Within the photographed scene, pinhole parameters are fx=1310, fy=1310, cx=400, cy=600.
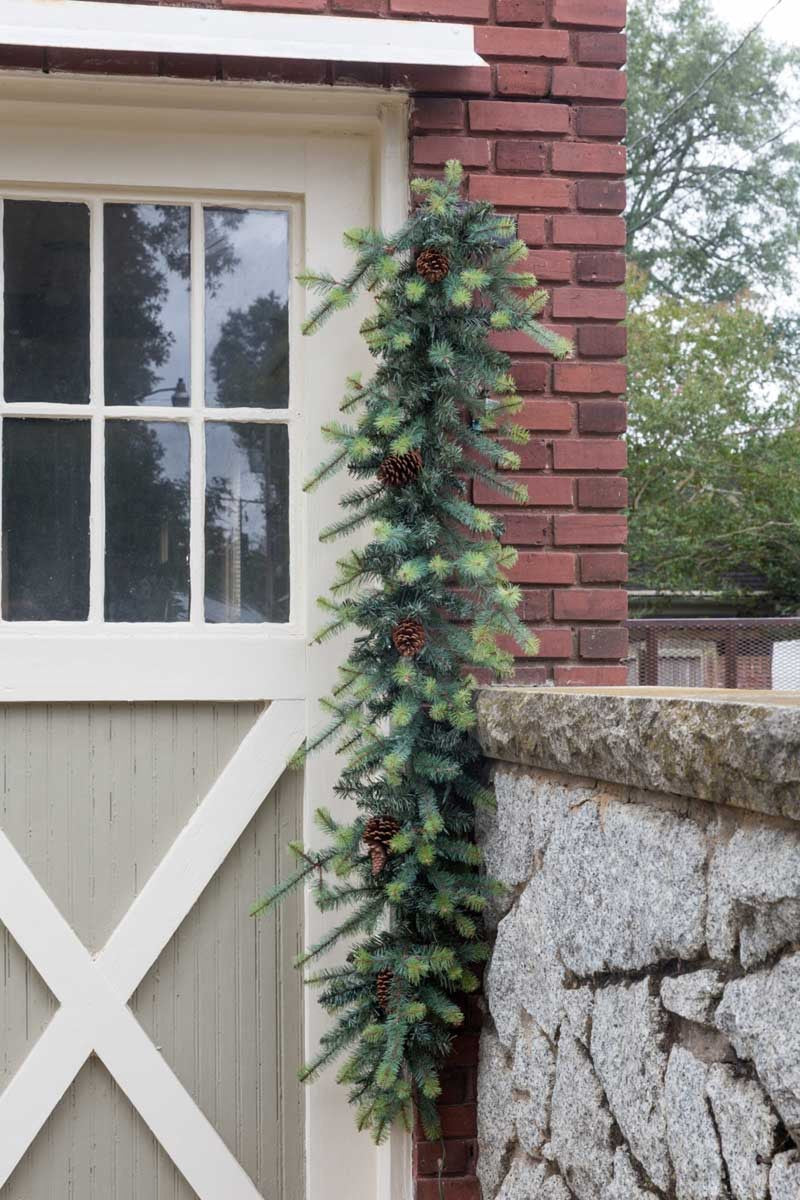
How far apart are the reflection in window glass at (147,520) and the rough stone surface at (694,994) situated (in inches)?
60.1

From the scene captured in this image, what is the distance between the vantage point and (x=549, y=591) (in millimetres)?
2828

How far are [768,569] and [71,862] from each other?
1671 cm

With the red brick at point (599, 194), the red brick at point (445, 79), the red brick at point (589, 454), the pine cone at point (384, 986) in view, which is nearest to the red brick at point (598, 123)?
the red brick at point (599, 194)

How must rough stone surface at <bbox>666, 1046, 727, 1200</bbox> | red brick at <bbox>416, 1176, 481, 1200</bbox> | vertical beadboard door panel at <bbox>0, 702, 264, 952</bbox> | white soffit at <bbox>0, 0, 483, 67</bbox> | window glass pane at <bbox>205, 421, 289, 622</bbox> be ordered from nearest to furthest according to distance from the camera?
rough stone surface at <bbox>666, 1046, 727, 1200</bbox> → white soffit at <bbox>0, 0, 483, 67</bbox> → red brick at <bbox>416, 1176, 481, 1200</bbox> → vertical beadboard door panel at <bbox>0, 702, 264, 952</bbox> → window glass pane at <bbox>205, 421, 289, 622</bbox>

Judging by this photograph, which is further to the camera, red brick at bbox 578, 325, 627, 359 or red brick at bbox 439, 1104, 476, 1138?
red brick at bbox 578, 325, 627, 359

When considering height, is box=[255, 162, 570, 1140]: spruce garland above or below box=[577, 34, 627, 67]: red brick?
below

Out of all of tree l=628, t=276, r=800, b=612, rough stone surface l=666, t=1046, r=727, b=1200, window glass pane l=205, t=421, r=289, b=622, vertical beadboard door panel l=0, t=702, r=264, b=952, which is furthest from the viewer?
tree l=628, t=276, r=800, b=612

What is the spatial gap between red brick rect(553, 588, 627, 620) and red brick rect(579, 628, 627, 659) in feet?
0.11

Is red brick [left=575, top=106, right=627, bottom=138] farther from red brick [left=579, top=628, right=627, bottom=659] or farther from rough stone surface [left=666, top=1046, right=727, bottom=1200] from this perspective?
rough stone surface [left=666, top=1046, right=727, bottom=1200]

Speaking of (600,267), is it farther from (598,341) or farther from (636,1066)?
(636,1066)

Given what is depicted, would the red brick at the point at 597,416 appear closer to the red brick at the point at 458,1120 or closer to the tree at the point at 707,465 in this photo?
the red brick at the point at 458,1120

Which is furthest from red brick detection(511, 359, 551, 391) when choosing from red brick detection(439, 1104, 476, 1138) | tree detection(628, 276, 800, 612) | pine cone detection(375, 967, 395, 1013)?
tree detection(628, 276, 800, 612)

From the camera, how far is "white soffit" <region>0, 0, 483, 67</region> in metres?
2.61

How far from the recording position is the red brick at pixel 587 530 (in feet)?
9.30
